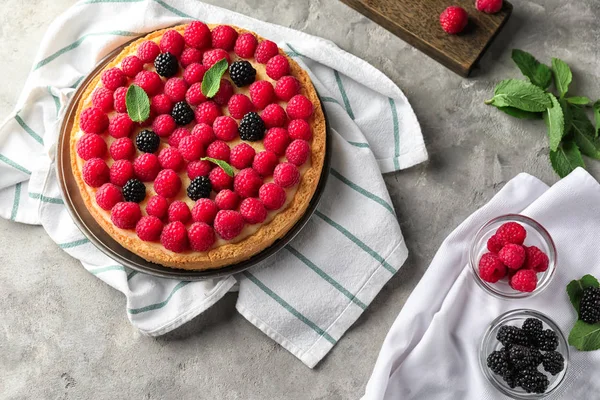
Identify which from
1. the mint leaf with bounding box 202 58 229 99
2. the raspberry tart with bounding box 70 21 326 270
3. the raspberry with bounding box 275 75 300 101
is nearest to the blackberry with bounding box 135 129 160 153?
the raspberry tart with bounding box 70 21 326 270

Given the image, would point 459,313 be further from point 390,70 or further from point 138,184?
point 138,184

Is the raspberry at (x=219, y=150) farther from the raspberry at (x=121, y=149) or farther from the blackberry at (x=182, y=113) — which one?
the raspberry at (x=121, y=149)

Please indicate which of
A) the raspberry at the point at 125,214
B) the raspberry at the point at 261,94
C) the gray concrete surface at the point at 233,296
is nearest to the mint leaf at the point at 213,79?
the raspberry at the point at 261,94

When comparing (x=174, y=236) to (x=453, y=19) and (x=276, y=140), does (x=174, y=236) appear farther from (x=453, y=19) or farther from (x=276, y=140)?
(x=453, y=19)

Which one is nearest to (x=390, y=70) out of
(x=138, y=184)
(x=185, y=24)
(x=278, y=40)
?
(x=278, y=40)

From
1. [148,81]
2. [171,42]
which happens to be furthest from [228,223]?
[171,42]

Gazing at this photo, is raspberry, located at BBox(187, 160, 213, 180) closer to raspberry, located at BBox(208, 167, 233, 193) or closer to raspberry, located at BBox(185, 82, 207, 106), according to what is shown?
raspberry, located at BBox(208, 167, 233, 193)
